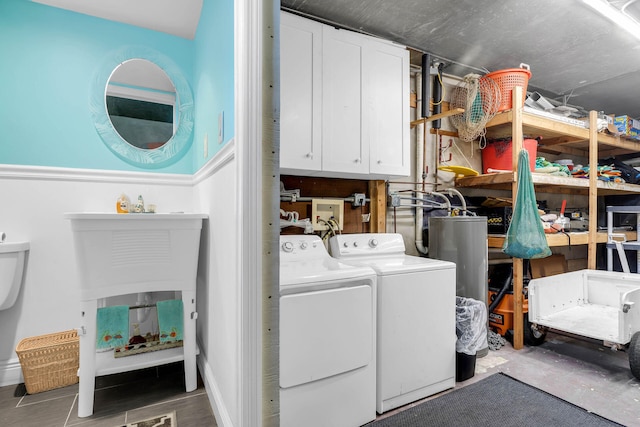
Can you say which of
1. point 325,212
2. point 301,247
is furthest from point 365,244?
point 301,247

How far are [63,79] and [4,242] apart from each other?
1052mm

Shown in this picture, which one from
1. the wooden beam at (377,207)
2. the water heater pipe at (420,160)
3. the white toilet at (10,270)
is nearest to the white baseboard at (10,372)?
the white toilet at (10,270)

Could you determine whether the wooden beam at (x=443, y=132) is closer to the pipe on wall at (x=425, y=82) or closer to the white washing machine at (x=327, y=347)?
the pipe on wall at (x=425, y=82)

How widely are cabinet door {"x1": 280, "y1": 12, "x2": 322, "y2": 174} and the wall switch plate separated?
38cm

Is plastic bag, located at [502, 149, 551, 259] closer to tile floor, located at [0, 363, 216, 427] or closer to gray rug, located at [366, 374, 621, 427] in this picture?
gray rug, located at [366, 374, 621, 427]

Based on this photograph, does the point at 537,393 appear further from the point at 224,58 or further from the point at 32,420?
the point at 32,420

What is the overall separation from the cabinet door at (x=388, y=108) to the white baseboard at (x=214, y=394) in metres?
1.62

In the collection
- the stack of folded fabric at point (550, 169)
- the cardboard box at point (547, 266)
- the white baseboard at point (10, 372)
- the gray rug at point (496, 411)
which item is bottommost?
the gray rug at point (496, 411)

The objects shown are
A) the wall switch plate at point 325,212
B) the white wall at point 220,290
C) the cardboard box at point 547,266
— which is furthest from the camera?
the cardboard box at point 547,266

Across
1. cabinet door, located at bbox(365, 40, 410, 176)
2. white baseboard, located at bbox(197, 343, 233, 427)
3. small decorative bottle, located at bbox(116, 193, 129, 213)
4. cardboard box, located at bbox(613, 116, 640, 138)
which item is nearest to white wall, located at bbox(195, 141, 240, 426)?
white baseboard, located at bbox(197, 343, 233, 427)

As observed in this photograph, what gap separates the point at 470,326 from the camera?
2.01 m

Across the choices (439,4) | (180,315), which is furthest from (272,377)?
(439,4)

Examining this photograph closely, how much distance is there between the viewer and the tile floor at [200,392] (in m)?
1.52

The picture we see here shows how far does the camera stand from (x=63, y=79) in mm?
1961
